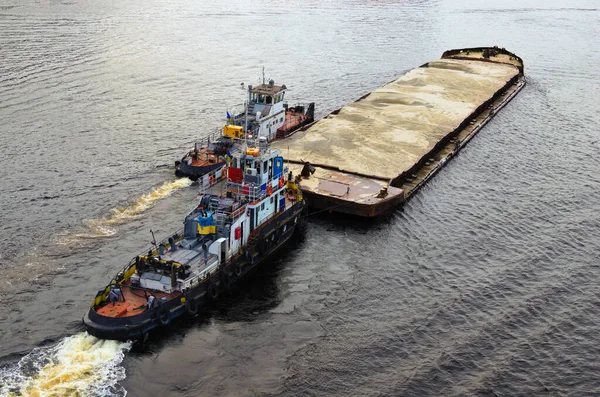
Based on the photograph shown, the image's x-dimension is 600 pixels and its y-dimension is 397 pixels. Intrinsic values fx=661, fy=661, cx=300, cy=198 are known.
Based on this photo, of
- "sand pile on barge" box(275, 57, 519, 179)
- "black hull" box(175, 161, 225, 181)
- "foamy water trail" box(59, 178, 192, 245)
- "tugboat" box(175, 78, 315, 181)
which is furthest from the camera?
"sand pile on barge" box(275, 57, 519, 179)

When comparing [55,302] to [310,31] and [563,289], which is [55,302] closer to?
[563,289]

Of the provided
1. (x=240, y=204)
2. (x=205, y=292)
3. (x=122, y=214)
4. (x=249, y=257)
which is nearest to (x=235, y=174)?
(x=240, y=204)

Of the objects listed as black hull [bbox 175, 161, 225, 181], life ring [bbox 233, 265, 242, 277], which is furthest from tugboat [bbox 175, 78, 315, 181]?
life ring [bbox 233, 265, 242, 277]

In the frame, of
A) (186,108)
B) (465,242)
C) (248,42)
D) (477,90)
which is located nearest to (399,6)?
(248,42)

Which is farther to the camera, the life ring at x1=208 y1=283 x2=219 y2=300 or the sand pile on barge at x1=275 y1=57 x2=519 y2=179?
the sand pile on barge at x1=275 y1=57 x2=519 y2=179

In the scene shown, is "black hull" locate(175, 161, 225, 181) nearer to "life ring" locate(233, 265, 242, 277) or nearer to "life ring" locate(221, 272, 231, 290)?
"life ring" locate(233, 265, 242, 277)

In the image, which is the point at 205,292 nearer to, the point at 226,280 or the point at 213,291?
the point at 213,291
